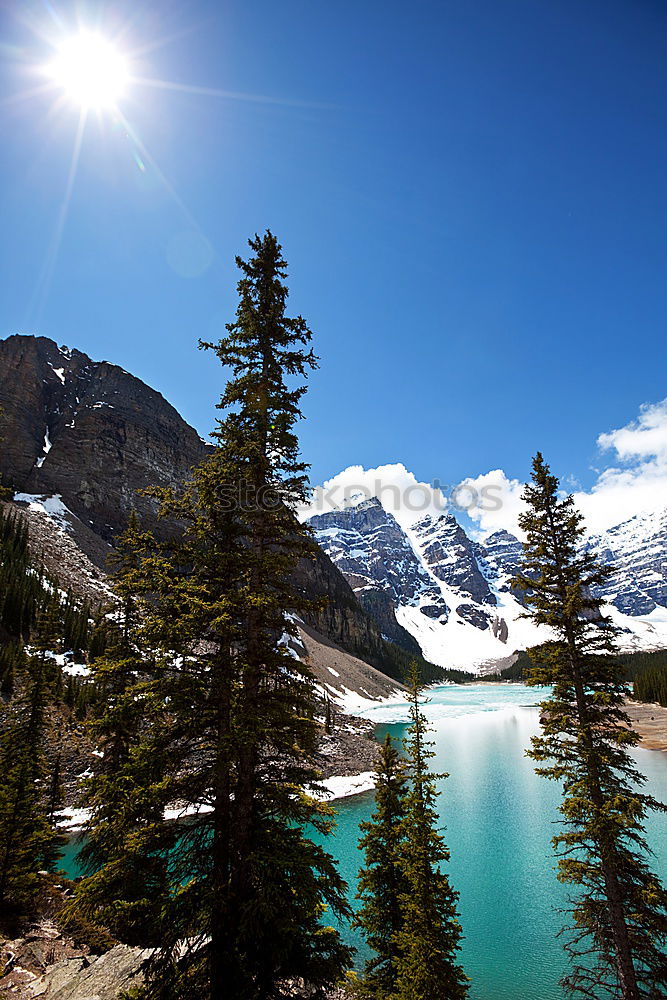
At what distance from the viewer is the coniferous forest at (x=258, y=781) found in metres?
7.60

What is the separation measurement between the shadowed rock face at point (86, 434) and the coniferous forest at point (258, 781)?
91.2 meters

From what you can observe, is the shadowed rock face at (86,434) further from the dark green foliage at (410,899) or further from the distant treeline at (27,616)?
the dark green foliage at (410,899)

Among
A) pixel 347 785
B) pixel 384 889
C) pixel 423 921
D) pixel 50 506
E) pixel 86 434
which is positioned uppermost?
pixel 86 434

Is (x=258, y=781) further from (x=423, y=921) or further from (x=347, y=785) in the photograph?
(x=347, y=785)

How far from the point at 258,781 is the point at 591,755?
9.09 m

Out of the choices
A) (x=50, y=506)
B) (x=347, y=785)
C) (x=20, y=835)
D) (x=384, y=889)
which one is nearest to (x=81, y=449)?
(x=50, y=506)

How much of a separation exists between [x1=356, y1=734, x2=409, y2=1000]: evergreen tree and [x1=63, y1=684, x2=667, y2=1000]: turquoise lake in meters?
3.49

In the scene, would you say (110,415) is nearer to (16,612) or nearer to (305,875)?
(16,612)

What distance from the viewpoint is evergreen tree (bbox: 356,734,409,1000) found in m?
12.8

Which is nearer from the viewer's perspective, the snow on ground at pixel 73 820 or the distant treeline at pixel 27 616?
the snow on ground at pixel 73 820

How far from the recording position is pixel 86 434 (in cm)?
11356

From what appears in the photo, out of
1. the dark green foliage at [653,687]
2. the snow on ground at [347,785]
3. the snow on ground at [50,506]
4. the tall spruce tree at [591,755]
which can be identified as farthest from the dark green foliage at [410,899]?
the dark green foliage at [653,687]

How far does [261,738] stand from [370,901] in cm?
1034

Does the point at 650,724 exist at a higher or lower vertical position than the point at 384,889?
lower
